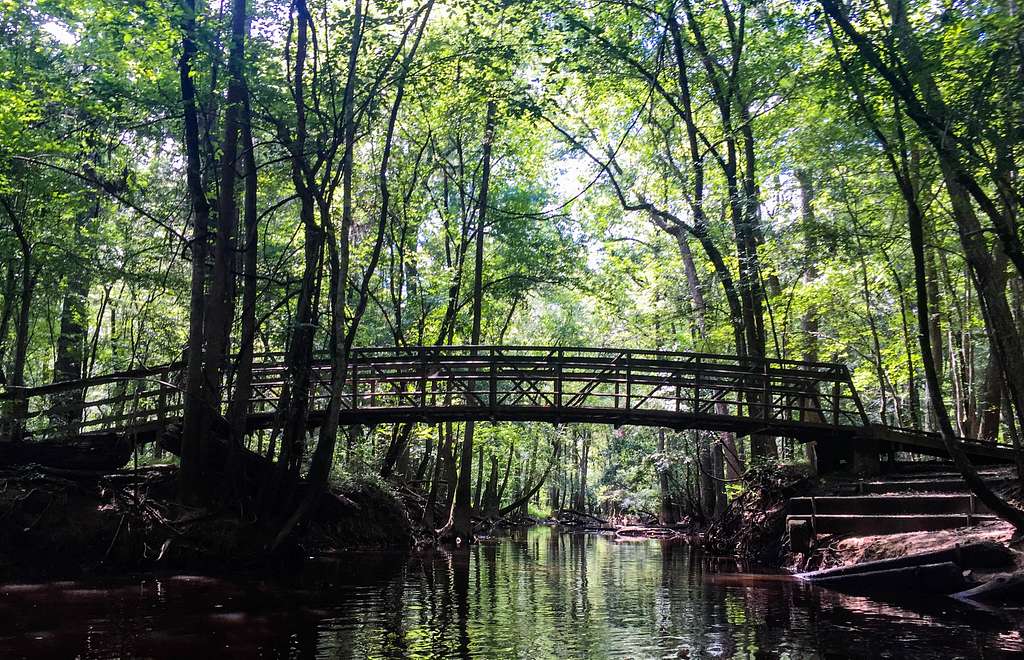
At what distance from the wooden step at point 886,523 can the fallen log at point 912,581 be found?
5.70 feet

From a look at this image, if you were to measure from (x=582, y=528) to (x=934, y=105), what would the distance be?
30197 millimetres

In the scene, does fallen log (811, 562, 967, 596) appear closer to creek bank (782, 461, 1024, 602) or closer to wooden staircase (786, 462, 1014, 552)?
creek bank (782, 461, 1024, 602)

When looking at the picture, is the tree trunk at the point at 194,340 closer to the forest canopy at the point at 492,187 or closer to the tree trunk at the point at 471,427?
the forest canopy at the point at 492,187

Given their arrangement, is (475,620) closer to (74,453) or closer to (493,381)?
(493,381)

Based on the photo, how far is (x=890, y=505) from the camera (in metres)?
12.6

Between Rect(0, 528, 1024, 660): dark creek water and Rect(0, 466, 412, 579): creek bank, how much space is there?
1079mm

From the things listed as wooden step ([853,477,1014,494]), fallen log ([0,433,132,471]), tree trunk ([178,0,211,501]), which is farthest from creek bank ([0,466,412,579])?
wooden step ([853,477,1014,494])

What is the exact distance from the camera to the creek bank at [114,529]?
11.3m

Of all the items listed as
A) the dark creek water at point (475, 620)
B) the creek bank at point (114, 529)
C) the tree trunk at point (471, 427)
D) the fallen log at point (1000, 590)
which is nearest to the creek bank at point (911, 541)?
the fallen log at point (1000, 590)

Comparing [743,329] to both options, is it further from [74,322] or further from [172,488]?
[74,322]

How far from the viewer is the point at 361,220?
77.5ft

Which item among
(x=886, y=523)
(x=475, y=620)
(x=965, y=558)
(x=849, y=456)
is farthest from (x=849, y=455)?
(x=475, y=620)

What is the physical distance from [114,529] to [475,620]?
709 centimetres

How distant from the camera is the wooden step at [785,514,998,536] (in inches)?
441
